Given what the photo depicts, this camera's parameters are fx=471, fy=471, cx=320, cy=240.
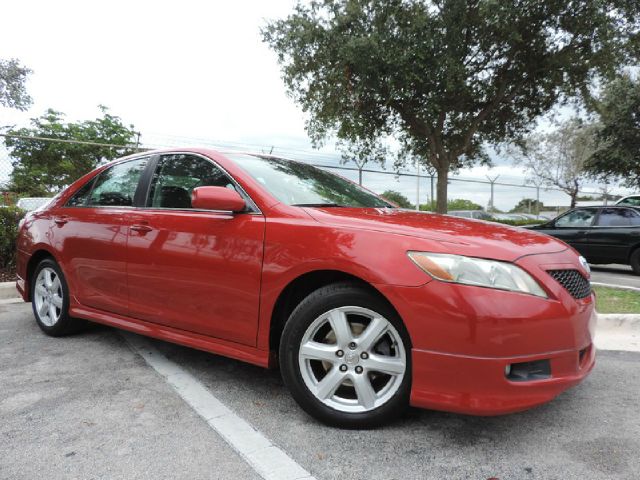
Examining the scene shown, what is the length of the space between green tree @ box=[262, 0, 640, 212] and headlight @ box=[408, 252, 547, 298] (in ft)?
28.0

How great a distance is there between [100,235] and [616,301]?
5.41 m

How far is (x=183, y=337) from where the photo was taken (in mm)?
2969

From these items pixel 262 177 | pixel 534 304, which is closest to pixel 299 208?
pixel 262 177

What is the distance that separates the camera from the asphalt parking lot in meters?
2.00

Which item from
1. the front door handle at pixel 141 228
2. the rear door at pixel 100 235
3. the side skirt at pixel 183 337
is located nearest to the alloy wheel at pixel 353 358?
the side skirt at pixel 183 337

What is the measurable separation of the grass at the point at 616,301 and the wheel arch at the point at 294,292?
139 inches

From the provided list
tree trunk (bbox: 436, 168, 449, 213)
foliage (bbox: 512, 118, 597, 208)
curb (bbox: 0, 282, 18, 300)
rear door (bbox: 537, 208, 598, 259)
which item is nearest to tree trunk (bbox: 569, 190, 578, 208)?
foliage (bbox: 512, 118, 597, 208)

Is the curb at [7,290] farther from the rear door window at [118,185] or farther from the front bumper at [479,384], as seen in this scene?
the front bumper at [479,384]

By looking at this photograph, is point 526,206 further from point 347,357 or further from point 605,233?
point 347,357

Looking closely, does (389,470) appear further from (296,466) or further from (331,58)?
(331,58)

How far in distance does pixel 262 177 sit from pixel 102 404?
5.27ft

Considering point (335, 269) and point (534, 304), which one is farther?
point (335, 269)

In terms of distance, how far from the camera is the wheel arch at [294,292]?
8.02 feet

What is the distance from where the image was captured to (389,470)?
2.00m
